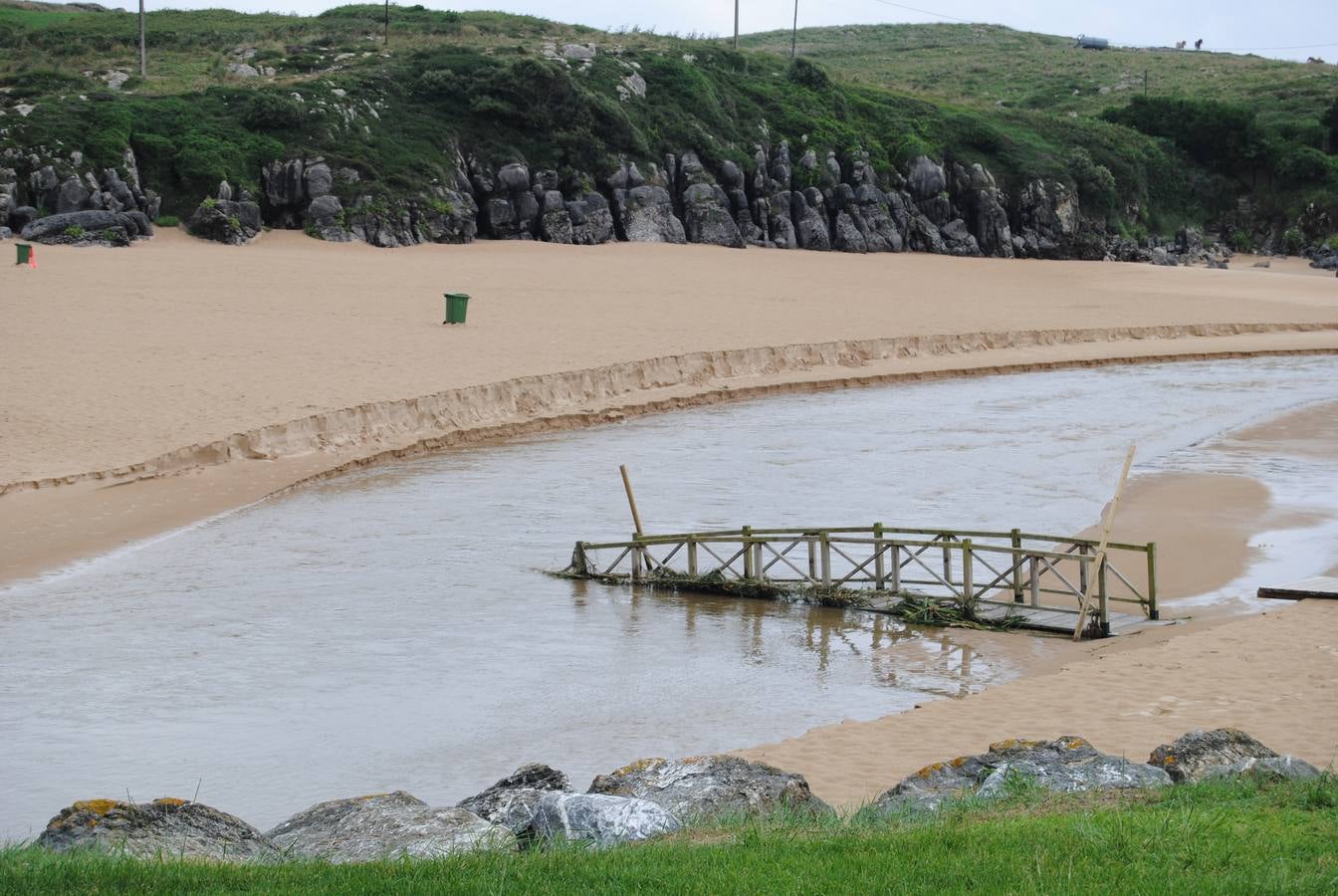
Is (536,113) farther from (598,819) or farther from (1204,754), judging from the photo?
(598,819)

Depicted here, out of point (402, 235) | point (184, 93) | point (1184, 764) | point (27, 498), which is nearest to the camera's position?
point (1184, 764)

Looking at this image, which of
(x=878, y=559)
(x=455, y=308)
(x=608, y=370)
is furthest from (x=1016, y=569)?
(x=455, y=308)

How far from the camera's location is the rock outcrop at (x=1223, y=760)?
7.79 m

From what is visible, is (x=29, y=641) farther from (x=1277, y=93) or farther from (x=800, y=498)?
(x=1277, y=93)

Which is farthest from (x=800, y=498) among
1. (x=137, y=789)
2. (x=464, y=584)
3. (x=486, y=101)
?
(x=486, y=101)

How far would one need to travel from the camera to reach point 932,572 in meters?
16.2

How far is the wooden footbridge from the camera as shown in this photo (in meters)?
15.5

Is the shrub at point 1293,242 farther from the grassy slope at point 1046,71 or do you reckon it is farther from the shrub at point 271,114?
the shrub at point 271,114

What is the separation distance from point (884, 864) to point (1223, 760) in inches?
134

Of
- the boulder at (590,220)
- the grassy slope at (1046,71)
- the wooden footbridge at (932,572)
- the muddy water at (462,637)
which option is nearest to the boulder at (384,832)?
the muddy water at (462,637)

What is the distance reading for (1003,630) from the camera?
15.6 meters

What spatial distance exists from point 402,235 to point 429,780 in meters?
38.4

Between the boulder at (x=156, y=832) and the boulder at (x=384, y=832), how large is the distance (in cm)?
23

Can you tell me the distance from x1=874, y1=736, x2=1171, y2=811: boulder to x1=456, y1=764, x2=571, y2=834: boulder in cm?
193
